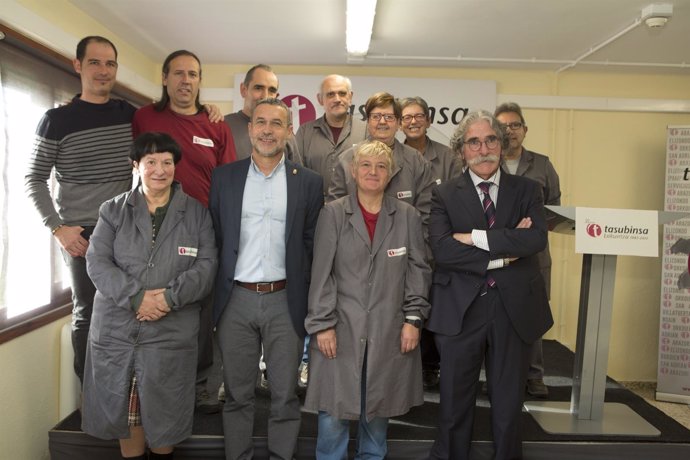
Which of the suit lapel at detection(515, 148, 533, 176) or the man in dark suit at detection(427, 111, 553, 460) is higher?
the suit lapel at detection(515, 148, 533, 176)

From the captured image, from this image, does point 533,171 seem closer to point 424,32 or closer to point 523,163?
point 523,163

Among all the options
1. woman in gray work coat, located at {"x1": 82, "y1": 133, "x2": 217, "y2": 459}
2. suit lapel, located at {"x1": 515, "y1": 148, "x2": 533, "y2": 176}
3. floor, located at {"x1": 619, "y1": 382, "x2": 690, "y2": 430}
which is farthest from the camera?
floor, located at {"x1": 619, "y1": 382, "x2": 690, "y2": 430}

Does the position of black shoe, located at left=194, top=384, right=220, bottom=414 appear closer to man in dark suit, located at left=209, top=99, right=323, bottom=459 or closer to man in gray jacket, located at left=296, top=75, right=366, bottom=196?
man in dark suit, located at left=209, top=99, right=323, bottom=459

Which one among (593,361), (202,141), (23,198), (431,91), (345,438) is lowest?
(345,438)

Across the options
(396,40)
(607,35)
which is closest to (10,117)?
(396,40)

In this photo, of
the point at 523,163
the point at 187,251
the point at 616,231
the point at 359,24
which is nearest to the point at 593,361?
the point at 616,231

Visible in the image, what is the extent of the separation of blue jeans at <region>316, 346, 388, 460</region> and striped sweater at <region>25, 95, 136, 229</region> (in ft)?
5.15

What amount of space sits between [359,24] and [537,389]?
9.04 ft

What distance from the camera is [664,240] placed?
5492 millimetres

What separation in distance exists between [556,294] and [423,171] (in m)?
3.51

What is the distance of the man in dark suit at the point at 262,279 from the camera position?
255cm

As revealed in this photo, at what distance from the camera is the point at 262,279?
2.55 metres

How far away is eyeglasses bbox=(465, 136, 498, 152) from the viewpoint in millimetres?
2586

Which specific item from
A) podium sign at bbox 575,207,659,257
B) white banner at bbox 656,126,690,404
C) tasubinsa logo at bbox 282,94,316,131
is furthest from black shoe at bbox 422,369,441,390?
white banner at bbox 656,126,690,404
